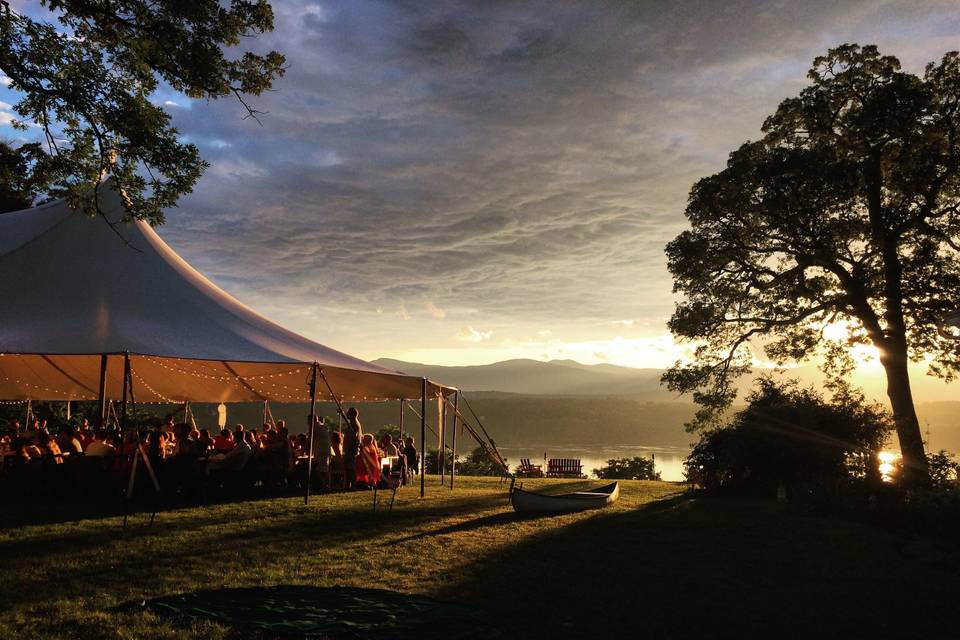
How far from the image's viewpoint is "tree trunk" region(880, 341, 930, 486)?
13633mm

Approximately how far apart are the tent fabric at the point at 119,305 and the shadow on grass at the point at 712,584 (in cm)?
481

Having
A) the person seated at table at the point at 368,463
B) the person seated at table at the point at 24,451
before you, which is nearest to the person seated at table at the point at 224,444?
the person seated at table at the point at 368,463

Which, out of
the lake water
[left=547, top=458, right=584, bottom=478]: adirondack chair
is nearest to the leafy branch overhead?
[left=547, top=458, right=584, bottom=478]: adirondack chair

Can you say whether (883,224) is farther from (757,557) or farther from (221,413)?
(221,413)

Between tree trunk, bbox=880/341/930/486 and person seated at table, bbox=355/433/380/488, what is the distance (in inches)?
394

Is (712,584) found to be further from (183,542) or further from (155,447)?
(155,447)

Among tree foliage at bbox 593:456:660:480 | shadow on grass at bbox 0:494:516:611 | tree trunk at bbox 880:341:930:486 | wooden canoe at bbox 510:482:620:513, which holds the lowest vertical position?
tree foliage at bbox 593:456:660:480

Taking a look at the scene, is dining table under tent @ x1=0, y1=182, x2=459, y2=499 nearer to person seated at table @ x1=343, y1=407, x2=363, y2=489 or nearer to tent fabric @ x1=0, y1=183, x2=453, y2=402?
tent fabric @ x1=0, y1=183, x2=453, y2=402

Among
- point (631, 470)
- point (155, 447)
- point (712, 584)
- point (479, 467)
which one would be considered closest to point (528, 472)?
point (479, 467)

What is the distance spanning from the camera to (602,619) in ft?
15.2

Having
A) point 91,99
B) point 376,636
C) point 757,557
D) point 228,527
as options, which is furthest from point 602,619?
point 91,99

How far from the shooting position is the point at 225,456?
10.3 meters

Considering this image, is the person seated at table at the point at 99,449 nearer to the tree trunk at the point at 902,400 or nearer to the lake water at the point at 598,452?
the tree trunk at the point at 902,400

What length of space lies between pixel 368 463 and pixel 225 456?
7.05 ft
